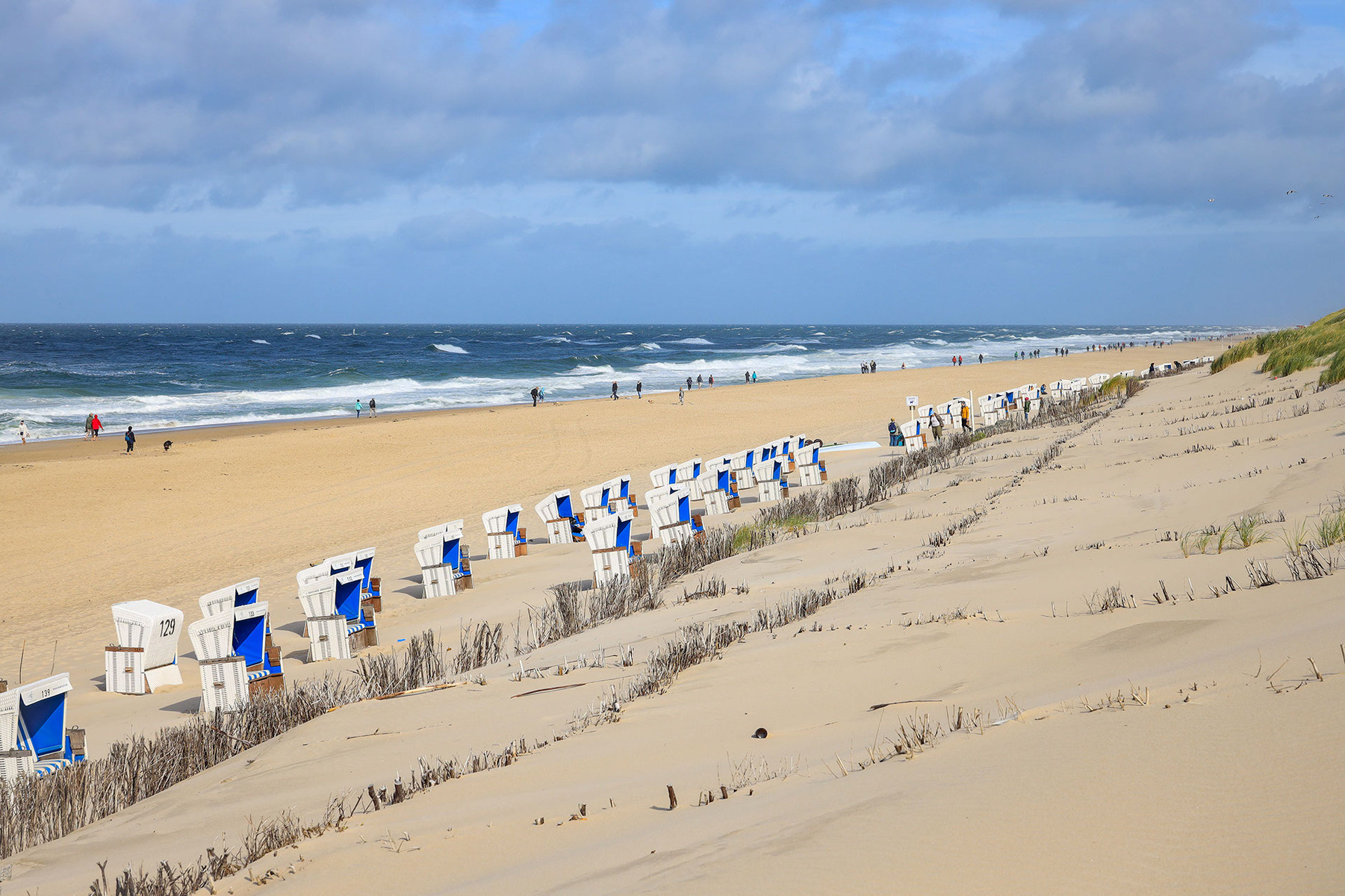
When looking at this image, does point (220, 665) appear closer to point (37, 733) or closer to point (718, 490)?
point (37, 733)

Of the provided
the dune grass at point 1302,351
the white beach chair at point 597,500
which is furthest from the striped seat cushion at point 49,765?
the dune grass at point 1302,351

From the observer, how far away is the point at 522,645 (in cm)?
736

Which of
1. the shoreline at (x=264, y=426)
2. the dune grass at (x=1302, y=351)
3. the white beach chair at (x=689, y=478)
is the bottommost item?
the shoreline at (x=264, y=426)

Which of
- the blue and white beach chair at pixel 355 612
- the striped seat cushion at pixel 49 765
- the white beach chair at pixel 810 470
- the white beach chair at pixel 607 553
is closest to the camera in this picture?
the striped seat cushion at pixel 49 765

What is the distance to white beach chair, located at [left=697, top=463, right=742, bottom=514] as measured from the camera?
14.5m

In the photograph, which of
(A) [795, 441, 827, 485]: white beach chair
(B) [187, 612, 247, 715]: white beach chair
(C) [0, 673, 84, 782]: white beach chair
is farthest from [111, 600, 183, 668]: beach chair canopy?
→ (A) [795, 441, 827, 485]: white beach chair

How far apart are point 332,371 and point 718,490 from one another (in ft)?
174

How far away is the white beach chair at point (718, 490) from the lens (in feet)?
47.6

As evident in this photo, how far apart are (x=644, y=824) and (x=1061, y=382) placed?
29103 millimetres

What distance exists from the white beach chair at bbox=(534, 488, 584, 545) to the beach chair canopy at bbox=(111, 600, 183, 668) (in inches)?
233

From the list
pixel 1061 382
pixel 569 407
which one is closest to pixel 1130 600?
pixel 1061 382

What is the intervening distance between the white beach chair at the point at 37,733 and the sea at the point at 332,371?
3417 centimetres

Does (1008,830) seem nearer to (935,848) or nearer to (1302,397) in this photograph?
(935,848)

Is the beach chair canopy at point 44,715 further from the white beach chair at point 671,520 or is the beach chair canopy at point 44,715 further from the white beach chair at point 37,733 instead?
the white beach chair at point 671,520
